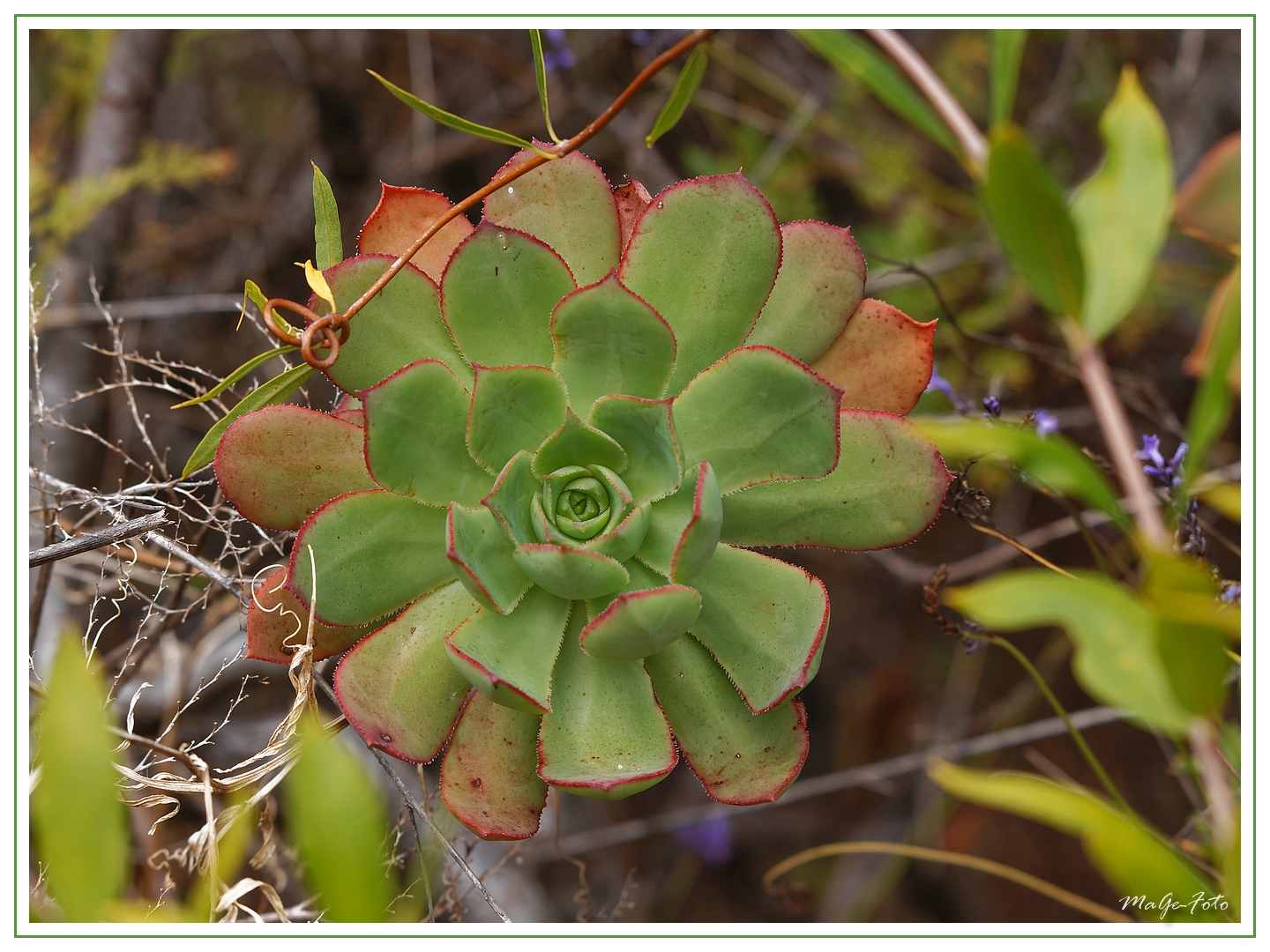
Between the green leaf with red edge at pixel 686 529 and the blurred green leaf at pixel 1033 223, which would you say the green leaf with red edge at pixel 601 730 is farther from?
the blurred green leaf at pixel 1033 223

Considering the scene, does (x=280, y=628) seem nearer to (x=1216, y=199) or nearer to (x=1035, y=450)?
(x=1035, y=450)

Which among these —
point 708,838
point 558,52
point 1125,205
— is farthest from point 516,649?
point 708,838

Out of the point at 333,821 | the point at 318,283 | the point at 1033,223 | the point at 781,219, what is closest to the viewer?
the point at 333,821

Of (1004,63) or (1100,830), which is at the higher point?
(1004,63)

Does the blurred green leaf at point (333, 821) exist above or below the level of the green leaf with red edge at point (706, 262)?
below

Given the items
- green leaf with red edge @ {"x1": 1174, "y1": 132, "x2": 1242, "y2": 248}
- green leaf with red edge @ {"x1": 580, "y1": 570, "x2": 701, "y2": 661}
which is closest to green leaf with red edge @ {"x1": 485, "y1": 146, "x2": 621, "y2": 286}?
green leaf with red edge @ {"x1": 580, "y1": 570, "x2": 701, "y2": 661}

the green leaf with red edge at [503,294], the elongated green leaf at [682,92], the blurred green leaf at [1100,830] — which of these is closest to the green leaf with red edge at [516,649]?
the green leaf with red edge at [503,294]

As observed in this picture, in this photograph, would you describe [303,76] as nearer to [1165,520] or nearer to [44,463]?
[44,463]
